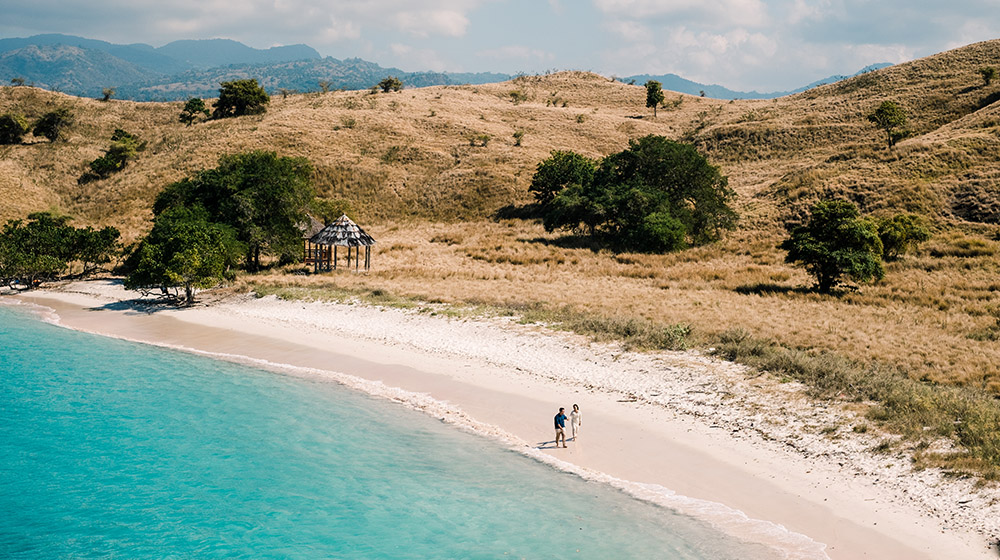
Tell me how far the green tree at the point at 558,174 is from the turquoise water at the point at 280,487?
44329mm

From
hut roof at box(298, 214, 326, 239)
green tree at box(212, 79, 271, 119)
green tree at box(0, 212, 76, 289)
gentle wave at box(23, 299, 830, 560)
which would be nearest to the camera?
gentle wave at box(23, 299, 830, 560)

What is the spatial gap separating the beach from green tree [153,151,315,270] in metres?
10.6

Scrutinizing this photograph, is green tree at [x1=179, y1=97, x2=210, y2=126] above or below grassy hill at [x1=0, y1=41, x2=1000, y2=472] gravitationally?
above

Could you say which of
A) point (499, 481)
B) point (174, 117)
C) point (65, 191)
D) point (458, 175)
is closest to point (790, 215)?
point (458, 175)

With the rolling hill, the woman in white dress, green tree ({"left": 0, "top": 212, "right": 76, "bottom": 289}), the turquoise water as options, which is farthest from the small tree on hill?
the woman in white dress

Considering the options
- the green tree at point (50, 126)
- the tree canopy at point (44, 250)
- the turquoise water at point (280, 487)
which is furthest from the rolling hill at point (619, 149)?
the turquoise water at point (280, 487)

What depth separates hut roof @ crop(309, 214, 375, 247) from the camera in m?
42.2

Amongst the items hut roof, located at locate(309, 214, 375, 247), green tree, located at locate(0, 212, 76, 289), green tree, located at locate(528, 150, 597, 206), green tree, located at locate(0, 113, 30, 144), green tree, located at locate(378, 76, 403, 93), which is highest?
green tree, located at locate(378, 76, 403, 93)

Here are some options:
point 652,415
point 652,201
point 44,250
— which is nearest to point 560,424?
point 652,415

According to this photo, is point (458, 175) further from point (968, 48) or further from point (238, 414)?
point (968, 48)

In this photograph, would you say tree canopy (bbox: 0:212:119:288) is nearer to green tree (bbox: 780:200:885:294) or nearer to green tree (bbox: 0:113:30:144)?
green tree (bbox: 0:113:30:144)

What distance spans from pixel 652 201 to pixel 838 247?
1701 cm

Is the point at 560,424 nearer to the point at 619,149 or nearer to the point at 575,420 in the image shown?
the point at 575,420

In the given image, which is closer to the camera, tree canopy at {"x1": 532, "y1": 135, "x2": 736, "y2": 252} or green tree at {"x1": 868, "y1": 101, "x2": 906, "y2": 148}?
tree canopy at {"x1": 532, "y1": 135, "x2": 736, "y2": 252}
